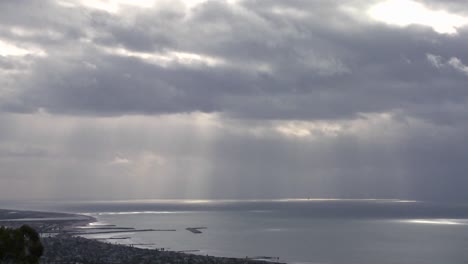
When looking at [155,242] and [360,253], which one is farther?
[155,242]

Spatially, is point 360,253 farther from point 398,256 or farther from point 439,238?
point 439,238

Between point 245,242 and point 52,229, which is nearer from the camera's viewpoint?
point 245,242

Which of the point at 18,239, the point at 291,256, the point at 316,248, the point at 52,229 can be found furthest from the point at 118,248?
the point at 52,229

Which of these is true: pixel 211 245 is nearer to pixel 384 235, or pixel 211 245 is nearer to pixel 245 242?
pixel 245 242

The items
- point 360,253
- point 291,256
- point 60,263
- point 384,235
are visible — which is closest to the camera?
point 60,263

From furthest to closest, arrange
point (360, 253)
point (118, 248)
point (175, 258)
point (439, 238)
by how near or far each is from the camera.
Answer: point (439, 238), point (360, 253), point (118, 248), point (175, 258)

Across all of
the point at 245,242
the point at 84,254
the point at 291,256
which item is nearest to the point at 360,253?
the point at 291,256
